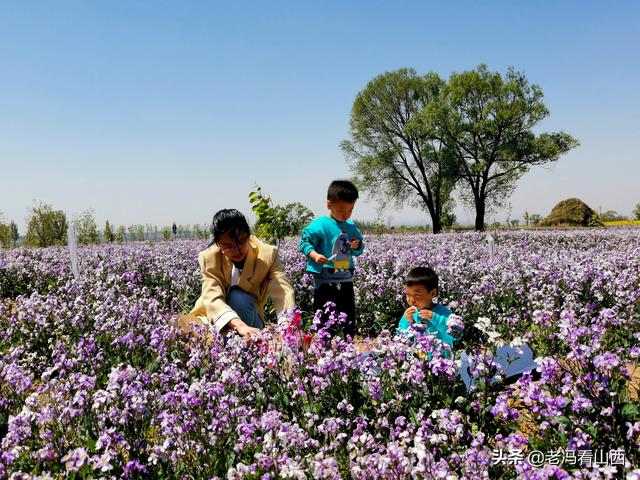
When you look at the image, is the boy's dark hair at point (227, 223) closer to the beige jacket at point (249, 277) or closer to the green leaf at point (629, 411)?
the beige jacket at point (249, 277)

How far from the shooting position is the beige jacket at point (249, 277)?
14.5 ft

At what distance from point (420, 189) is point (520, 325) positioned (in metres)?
35.3

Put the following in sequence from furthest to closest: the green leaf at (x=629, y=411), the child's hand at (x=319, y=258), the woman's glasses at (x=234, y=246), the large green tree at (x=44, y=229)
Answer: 1. the large green tree at (x=44, y=229)
2. the child's hand at (x=319, y=258)
3. the woman's glasses at (x=234, y=246)
4. the green leaf at (x=629, y=411)

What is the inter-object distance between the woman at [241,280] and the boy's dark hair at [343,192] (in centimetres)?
102

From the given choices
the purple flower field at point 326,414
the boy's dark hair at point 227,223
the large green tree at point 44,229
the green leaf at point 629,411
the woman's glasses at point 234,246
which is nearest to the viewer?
the purple flower field at point 326,414

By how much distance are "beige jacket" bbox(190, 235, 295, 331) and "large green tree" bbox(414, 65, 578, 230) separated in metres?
34.2

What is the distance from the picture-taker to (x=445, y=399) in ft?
9.36

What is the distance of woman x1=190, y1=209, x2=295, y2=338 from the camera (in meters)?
4.26

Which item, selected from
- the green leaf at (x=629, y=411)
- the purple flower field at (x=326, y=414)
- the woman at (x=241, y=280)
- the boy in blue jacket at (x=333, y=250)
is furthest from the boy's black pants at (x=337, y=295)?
the green leaf at (x=629, y=411)

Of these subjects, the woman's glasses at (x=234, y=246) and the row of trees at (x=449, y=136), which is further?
the row of trees at (x=449, y=136)

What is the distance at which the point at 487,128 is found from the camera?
36.7m

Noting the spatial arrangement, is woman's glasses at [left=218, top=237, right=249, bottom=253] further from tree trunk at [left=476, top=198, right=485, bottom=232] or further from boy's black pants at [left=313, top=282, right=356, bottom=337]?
tree trunk at [left=476, top=198, right=485, bottom=232]

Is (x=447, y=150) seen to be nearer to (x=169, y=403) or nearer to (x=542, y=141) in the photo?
(x=542, y=141)

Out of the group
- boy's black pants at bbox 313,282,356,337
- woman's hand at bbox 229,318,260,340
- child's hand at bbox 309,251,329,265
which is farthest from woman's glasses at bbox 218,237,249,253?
boy's black pants at bbox 313,282,356,337
